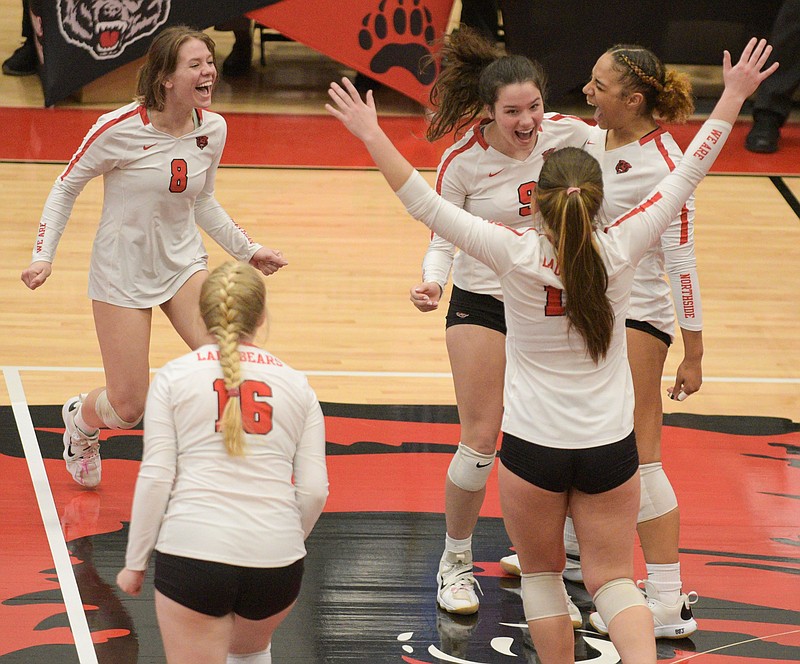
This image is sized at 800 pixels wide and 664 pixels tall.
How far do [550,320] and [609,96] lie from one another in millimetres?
973

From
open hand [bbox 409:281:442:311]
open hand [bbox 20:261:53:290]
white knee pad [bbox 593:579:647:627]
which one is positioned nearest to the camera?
white knee pad [bbox 593:579:647:627]

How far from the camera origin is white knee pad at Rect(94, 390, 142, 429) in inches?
165

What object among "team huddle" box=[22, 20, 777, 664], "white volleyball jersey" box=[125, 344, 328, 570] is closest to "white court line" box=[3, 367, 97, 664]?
"team huddle" box=[22, 20, 777, 664]

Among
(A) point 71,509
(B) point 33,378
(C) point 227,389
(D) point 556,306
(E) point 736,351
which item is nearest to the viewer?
(C) point 227,389

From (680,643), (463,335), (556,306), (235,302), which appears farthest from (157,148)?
(680,643)

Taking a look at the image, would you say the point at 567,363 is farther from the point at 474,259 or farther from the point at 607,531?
the point at 474,259

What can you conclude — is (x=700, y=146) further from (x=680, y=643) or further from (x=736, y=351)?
(x=736, y=351)

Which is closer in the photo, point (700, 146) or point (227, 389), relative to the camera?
point (227, 389)

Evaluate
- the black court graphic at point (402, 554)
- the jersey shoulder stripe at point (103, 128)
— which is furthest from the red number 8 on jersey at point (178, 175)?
the black court graphic at point (402, 554)

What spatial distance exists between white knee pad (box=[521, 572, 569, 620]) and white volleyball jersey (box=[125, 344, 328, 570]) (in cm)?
67

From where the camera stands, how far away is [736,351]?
5902 millimetres

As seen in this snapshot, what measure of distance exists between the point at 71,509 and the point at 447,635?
1509 mm

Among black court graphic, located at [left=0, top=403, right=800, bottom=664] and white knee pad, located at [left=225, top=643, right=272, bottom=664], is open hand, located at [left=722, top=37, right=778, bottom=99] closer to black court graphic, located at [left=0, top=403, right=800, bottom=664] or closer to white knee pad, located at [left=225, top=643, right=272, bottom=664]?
black court graphic, located at [left=0, top=403, right=800, bottom=664]

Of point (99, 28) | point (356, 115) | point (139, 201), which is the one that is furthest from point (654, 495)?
point (99, 28)
